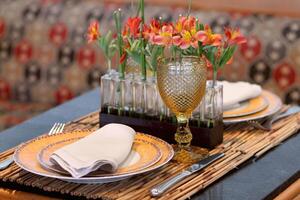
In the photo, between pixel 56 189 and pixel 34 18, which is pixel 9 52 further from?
pixel 56 189

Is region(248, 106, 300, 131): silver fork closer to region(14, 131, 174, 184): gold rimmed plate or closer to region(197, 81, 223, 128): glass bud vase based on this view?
region(197, 81, 223, 128): glass bud vase

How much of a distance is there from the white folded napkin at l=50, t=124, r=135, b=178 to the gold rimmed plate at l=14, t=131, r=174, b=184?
21mm

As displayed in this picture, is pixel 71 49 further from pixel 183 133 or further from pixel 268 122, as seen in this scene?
pixel 183 133

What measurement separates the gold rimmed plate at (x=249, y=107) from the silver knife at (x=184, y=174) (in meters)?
0.24

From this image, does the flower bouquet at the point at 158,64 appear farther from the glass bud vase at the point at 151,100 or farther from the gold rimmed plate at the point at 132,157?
the gold rimmed plate at the point at 132,157

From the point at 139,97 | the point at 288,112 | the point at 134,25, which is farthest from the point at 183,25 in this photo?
the point at 288,112

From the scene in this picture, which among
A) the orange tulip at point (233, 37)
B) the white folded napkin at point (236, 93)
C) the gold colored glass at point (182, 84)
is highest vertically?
the orange tulip at point (233, 37)

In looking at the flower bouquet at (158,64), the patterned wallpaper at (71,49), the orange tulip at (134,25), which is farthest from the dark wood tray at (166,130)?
the patterned wallpaper at (71,49)

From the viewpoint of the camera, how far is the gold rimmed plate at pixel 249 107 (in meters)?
2.03

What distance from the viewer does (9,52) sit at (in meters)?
3.21

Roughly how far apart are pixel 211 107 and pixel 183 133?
0.10 metres

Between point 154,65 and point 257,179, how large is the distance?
36 cm

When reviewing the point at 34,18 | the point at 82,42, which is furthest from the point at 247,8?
A: the point at 34,18

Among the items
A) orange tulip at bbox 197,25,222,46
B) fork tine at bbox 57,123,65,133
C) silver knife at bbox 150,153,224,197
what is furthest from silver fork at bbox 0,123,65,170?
orange tulip at bbox 197,25,222,46
